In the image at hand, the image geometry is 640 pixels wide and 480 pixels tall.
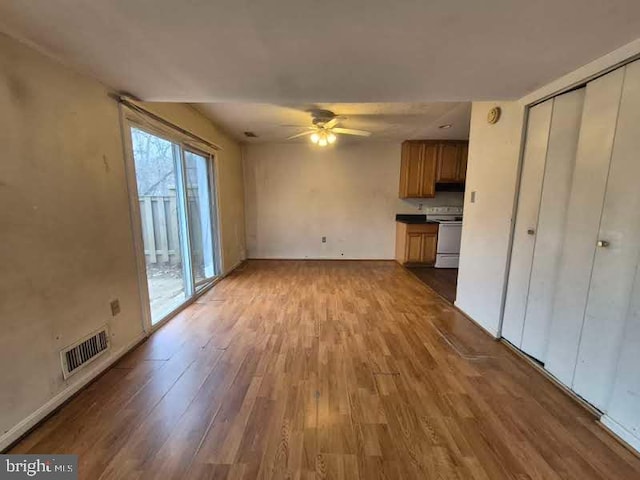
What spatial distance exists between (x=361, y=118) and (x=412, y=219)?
7.99 feet

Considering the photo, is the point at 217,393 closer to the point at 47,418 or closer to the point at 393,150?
the point at 47,418

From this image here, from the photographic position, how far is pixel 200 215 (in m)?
3.95

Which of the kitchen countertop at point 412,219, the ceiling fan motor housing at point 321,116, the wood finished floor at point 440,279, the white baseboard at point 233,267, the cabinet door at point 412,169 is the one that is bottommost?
the wood finished floor at point 440,279

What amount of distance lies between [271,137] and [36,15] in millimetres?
3654

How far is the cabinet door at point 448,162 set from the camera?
500 centimetres

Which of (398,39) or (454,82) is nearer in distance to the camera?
(398,39)

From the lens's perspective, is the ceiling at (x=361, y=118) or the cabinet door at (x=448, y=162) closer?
the ceiling at (x=361, y=118)

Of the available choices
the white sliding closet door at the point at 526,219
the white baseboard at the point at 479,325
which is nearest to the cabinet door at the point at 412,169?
the white baseboard at the point at 479,325

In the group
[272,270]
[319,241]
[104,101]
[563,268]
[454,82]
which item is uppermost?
[454,82]

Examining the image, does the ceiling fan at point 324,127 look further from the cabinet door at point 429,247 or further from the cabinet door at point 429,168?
the cabinet door at point 429,247

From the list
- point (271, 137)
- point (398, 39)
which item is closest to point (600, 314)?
point (398, 39)

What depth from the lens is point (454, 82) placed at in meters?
1.94

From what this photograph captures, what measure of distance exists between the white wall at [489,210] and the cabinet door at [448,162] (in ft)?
7.46

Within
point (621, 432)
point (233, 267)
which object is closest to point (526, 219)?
point (621, 432)
